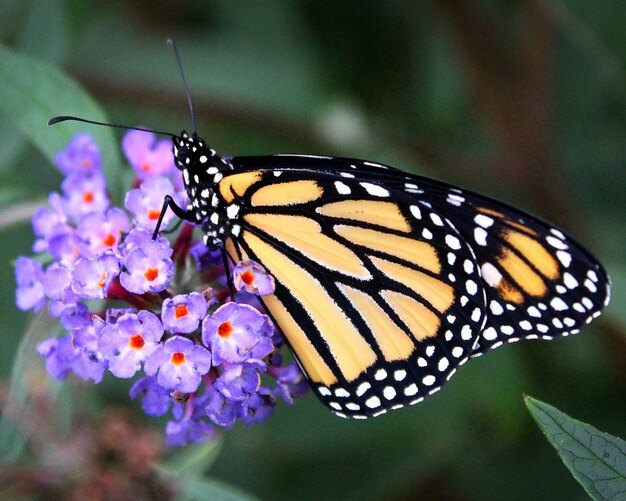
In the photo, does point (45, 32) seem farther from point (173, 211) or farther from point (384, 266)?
point (384, 266)

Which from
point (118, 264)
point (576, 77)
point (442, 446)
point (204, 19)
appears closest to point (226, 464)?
point (442, 446)

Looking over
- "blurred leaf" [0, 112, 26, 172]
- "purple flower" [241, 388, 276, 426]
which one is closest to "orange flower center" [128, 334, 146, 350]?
"purple flower" [241, 388, 276, 426]

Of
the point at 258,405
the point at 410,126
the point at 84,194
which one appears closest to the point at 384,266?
the point at 258,405

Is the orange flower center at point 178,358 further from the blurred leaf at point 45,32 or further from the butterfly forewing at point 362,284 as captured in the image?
the blurred leaf at point 45,32

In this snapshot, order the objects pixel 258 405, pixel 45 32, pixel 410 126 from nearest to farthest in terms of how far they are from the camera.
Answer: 1. pixel 258 405
2. pixel 45 32
3. pixel 410 126

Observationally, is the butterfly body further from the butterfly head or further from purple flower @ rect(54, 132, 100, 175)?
purple flower @ rect(54, 132, 100, 175)

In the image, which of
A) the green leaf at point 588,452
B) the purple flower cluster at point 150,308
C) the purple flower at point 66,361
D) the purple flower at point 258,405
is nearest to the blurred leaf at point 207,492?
the purple flower cluster at point 150,308

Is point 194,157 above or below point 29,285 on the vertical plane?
above
